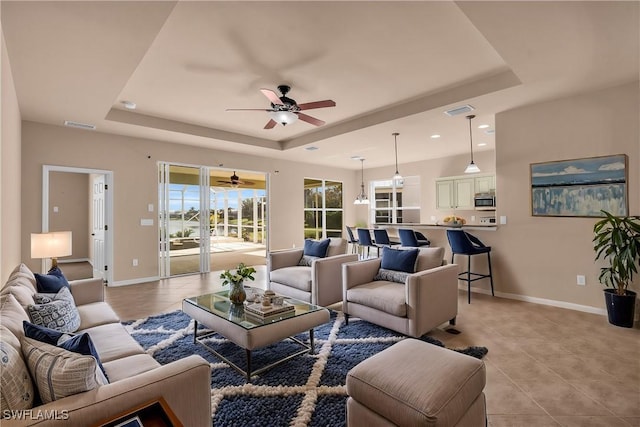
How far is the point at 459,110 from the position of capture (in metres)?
4.34

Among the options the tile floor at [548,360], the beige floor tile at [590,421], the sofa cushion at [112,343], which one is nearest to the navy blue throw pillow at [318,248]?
the tile floor at [548,360]

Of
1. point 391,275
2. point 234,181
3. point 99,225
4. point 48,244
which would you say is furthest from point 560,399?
point 234,181

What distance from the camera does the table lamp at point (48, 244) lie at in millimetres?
3328

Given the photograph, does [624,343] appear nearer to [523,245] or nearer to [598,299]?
[598,299]

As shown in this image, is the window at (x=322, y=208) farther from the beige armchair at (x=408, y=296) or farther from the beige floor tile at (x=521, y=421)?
the beige floor tile at (x=521, y=421)

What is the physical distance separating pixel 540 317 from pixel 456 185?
15.9 feet

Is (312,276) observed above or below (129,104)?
below

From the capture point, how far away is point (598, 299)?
148 inches

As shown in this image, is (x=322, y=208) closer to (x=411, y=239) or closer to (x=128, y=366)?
(x=411, y=239)

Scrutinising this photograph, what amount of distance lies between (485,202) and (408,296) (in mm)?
5460

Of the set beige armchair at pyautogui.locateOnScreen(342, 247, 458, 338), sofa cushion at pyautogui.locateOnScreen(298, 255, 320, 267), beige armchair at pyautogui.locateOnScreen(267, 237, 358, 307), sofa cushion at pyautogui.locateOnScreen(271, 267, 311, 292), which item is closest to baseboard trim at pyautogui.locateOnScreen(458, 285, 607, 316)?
beige armchair at pyautogui.locateOnScreen(342, 247, 458, 338)

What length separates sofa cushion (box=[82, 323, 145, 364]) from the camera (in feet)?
6.23

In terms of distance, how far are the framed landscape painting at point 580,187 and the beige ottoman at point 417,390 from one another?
132 inches

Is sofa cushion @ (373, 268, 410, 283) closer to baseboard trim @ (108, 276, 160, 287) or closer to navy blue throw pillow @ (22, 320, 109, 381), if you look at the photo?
navy blue throw pillow @ (22, 320, 109, 381)
